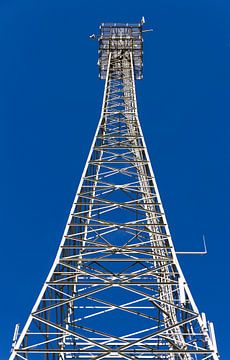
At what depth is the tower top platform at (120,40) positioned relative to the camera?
99.0ft

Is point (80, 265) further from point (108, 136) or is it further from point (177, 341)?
point (108, 136)

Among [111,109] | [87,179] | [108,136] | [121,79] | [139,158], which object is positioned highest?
[121,79]

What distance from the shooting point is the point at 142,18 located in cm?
3020

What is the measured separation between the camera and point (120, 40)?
1201 inches

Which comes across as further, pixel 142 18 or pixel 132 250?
pixel 142 18

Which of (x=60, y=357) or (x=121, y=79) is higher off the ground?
(x=121, y=79)

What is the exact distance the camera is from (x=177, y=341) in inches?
514

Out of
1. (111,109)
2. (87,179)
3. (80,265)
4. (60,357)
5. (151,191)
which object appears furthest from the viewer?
(111,109)

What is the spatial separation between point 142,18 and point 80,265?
2009cm

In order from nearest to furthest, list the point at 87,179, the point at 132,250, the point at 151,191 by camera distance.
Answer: the point at 132,250 < the point at 87,179 < the point at 151,191

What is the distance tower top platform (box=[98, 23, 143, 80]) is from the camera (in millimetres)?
30172

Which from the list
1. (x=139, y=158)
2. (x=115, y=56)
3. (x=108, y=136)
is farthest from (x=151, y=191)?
(x=115, y=56)

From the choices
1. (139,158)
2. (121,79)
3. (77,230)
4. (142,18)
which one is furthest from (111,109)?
(77,230)

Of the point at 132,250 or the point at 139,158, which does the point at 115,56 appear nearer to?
the point at 139,158
